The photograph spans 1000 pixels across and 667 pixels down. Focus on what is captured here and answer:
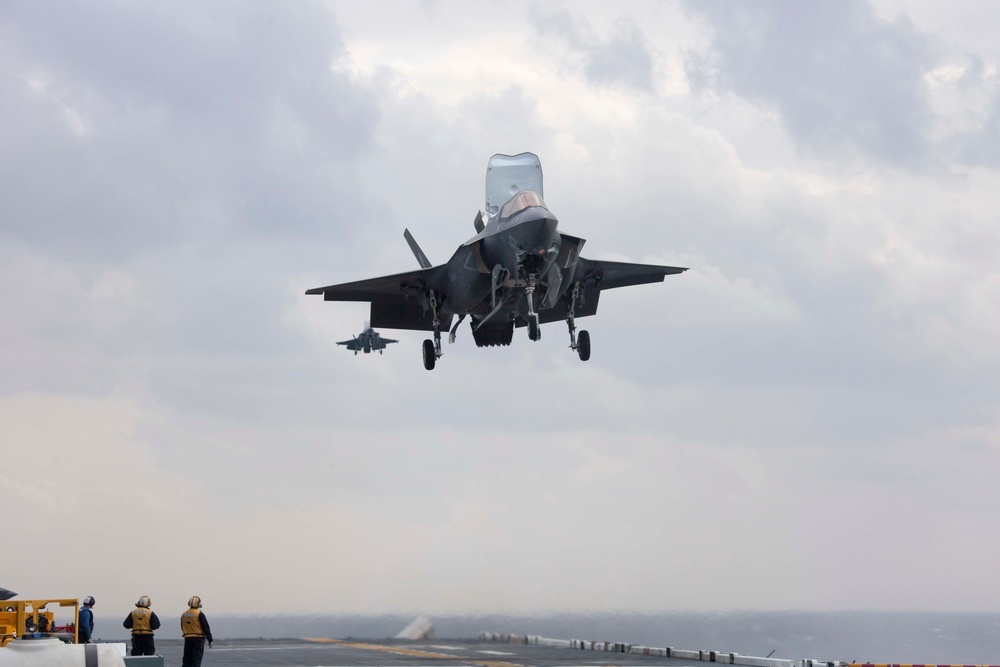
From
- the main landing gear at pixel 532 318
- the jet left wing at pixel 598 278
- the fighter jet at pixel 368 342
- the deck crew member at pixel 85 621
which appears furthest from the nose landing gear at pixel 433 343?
the fighter jet at pixel 368 342

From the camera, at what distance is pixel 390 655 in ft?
105

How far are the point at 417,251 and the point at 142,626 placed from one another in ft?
61.3

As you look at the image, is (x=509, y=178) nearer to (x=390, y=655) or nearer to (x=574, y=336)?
(x=574, y=336)

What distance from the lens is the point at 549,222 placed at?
28969 millimetres

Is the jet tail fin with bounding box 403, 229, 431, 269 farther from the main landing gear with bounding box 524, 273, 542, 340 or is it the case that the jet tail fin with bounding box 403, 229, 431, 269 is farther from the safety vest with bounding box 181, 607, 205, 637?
the safety vest with bounding box 181, 607, 205, 637

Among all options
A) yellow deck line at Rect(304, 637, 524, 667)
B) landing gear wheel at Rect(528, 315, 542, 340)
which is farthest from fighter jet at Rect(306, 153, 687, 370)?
yellow deck line at Rect(304, 637, 524, 667)

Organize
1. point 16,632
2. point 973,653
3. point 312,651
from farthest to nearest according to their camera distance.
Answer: point 973,653, point 312,651, point 16,632

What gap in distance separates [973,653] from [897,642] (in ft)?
72.6

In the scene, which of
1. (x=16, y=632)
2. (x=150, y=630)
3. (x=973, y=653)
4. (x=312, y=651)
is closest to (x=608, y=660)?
(x=312, y=651)

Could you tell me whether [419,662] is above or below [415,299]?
below

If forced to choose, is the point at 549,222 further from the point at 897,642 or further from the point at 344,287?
the point at 897,642

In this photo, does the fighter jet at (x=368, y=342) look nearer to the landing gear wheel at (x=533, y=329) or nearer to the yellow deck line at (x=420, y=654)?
the yellow deck line at (x=420, y=654)

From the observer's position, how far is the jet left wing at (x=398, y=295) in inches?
1375

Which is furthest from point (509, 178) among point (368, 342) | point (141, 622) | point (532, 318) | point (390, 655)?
point (368, 342)
